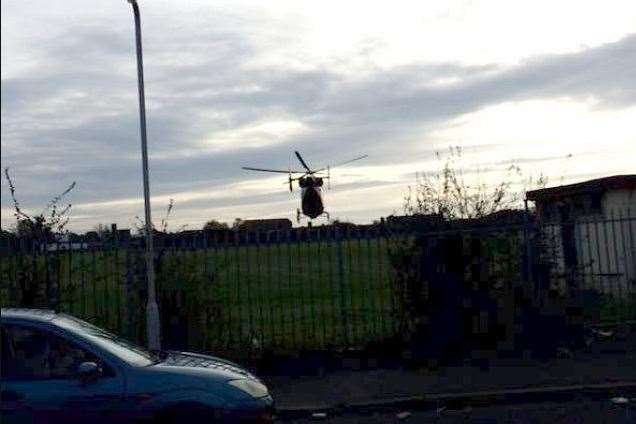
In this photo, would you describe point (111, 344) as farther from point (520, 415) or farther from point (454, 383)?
point (454, 383)

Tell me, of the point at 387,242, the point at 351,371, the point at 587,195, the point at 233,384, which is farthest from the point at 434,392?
the point at 587,195

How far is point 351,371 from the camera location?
46.1 ft

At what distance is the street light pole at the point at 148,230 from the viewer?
43.6ft

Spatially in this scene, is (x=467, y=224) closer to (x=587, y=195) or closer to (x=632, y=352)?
(x=632, y=352)

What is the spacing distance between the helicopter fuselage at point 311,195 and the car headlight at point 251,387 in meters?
25.6

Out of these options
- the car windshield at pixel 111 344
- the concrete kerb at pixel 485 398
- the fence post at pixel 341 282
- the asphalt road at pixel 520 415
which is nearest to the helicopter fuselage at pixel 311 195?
the fence post at pixel 341 282

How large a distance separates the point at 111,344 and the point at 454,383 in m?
5.66

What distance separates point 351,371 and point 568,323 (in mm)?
3208

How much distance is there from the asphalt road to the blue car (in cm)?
325

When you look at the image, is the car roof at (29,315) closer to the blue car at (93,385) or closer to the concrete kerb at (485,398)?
the blue car at (93,385)

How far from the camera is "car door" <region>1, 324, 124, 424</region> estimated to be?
7.81 m

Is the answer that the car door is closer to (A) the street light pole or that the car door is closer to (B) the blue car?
(B) the blue car

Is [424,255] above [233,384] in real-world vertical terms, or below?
above

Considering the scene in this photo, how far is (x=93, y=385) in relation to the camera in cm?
796
